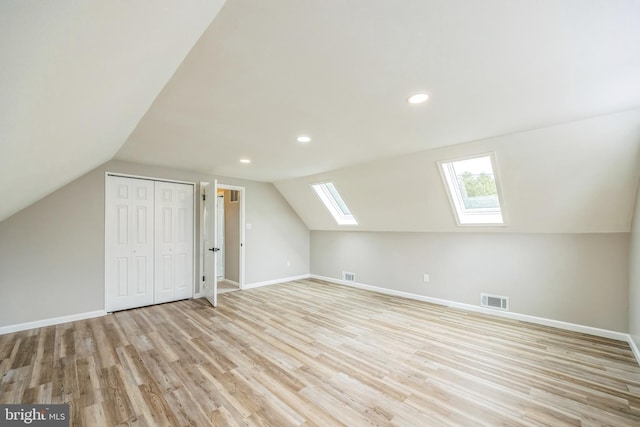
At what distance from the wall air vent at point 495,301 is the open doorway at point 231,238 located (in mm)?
4350

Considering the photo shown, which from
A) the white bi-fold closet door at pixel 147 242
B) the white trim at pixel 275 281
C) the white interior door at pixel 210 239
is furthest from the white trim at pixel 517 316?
the white bi-fold closet door at pixel 147 242

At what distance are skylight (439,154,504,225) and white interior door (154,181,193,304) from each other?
4.35 meters

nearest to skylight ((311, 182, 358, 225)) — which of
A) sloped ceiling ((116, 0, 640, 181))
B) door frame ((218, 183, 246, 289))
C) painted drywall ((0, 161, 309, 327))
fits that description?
door frame ((218, 183, 246, 289))

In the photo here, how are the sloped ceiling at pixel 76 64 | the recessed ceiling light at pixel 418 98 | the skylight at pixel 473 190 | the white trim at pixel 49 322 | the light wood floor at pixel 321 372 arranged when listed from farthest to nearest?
the skylight at pixel 473 190, the white trim at pixel 49 322, the recessed ceiling light at pixel 418 98, the light wood floor at pixel 321 372, the sloped ceiling at pixel 76 64

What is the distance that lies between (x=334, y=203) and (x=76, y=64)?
5.07m

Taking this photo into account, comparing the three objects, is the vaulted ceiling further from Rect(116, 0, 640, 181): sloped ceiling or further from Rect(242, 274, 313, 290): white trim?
Rect(242, 274, 313, 290): white trim

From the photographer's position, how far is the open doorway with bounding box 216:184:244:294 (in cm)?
543

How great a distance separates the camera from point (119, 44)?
108 cm

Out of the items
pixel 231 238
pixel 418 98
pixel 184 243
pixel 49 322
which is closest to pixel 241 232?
pixel 231 238

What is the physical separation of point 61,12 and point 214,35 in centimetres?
79

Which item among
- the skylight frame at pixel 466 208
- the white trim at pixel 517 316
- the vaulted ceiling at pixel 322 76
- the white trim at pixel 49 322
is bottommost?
the white trim at pixel 517 316

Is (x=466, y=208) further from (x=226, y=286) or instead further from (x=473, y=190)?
(x=226, y=286)

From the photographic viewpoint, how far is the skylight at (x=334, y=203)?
5.62 metres

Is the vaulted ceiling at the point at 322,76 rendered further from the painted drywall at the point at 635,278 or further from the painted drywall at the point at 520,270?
the painted drywall at the point at 520,270
